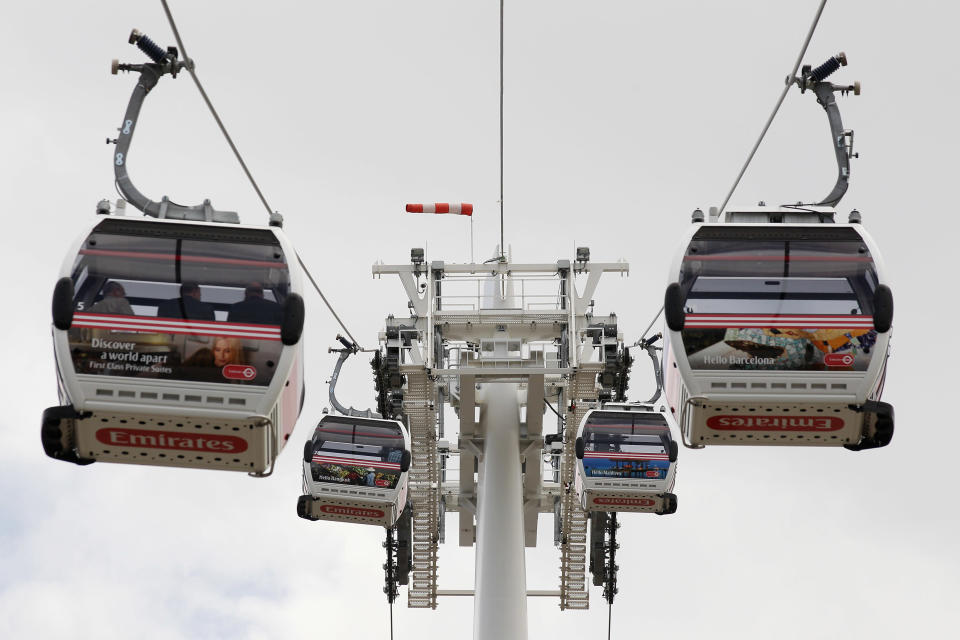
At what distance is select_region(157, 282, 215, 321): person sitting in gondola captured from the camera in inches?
381

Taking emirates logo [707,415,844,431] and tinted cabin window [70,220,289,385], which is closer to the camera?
tinted cabin window [70,220,289,385]

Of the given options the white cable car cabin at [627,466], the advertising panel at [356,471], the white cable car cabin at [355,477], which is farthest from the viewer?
the white cable car cabin at [627,466]

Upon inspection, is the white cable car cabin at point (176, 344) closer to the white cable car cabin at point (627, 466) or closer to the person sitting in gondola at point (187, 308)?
the person sitting in gondola at point (187, 308)

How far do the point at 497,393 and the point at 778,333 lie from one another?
1260 centimetres

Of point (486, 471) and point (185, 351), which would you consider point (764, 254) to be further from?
point (486, 471)

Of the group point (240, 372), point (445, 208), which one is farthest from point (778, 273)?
point (445, 208)

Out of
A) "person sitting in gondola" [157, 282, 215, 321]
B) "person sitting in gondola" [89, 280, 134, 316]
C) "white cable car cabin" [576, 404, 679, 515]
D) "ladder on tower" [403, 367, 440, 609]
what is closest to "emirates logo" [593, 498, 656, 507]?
"white cable car cabin" [576, 404, 679, 515]

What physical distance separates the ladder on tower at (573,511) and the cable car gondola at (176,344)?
10257 millimetres

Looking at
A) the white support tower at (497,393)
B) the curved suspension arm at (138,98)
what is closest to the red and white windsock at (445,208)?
the white support tower at (497,393)

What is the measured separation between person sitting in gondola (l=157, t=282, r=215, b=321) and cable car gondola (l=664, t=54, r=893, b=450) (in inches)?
132

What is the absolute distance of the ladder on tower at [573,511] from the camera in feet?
65.4

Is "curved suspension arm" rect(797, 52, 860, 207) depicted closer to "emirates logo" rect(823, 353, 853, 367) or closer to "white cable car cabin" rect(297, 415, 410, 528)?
"emirates logo" rect(823, 353, 853, 367)

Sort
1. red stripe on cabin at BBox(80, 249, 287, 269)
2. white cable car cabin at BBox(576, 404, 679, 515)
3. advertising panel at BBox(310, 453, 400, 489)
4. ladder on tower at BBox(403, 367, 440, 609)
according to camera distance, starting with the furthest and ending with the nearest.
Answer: ladder on tower at BBox(403, 367, 440, 609), white cable car cabin at BBox(576, 404, 679, 515), advertising panel at BBox(310, 453, 400, 489), red stripe on cabin at BBox(80, 249, 287, 269)

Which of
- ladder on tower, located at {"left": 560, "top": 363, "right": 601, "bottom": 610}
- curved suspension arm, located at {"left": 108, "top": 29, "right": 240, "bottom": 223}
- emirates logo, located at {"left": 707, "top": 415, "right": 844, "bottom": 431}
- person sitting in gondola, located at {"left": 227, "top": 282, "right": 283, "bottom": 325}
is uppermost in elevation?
curved suspension arm, located at {"left": 108, "top": 29, "right": 240, "bottom": 223}
